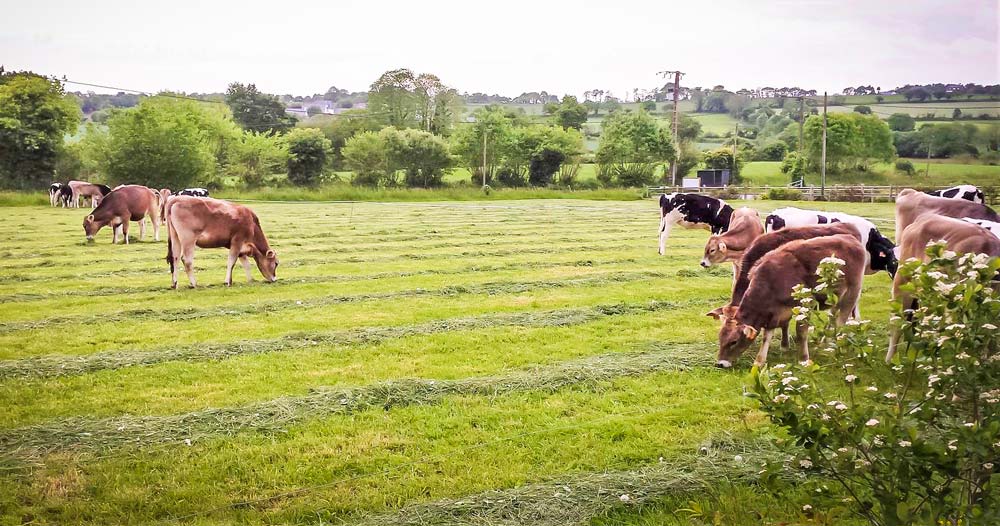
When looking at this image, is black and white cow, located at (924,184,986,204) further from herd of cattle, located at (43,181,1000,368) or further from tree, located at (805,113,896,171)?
tree, located at (805,113,896,171)

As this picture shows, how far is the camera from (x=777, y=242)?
6.34 metres

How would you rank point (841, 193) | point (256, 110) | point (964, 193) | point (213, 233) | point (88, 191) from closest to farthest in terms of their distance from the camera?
point (964, 193), point (841, 193), point (213, 233), point (88, 191), point (256, 110)

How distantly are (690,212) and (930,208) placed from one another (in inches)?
212

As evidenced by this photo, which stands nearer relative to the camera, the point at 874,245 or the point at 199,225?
the point at 874,245

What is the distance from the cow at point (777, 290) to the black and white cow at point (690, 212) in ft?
19.7

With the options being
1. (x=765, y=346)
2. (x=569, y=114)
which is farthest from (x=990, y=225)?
(x=569, y=114)

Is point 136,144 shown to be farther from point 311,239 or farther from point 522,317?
point 522,317

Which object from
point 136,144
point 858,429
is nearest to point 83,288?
point 136,144

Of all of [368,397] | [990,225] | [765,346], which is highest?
[990,225]

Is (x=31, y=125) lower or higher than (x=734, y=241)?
higher

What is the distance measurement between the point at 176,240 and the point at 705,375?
275 inches

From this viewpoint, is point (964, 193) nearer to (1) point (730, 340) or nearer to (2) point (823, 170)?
(2) point (823, 170)

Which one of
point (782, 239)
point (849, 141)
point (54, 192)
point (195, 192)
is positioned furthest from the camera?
point (195, 192)

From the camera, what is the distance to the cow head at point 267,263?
9797mm
